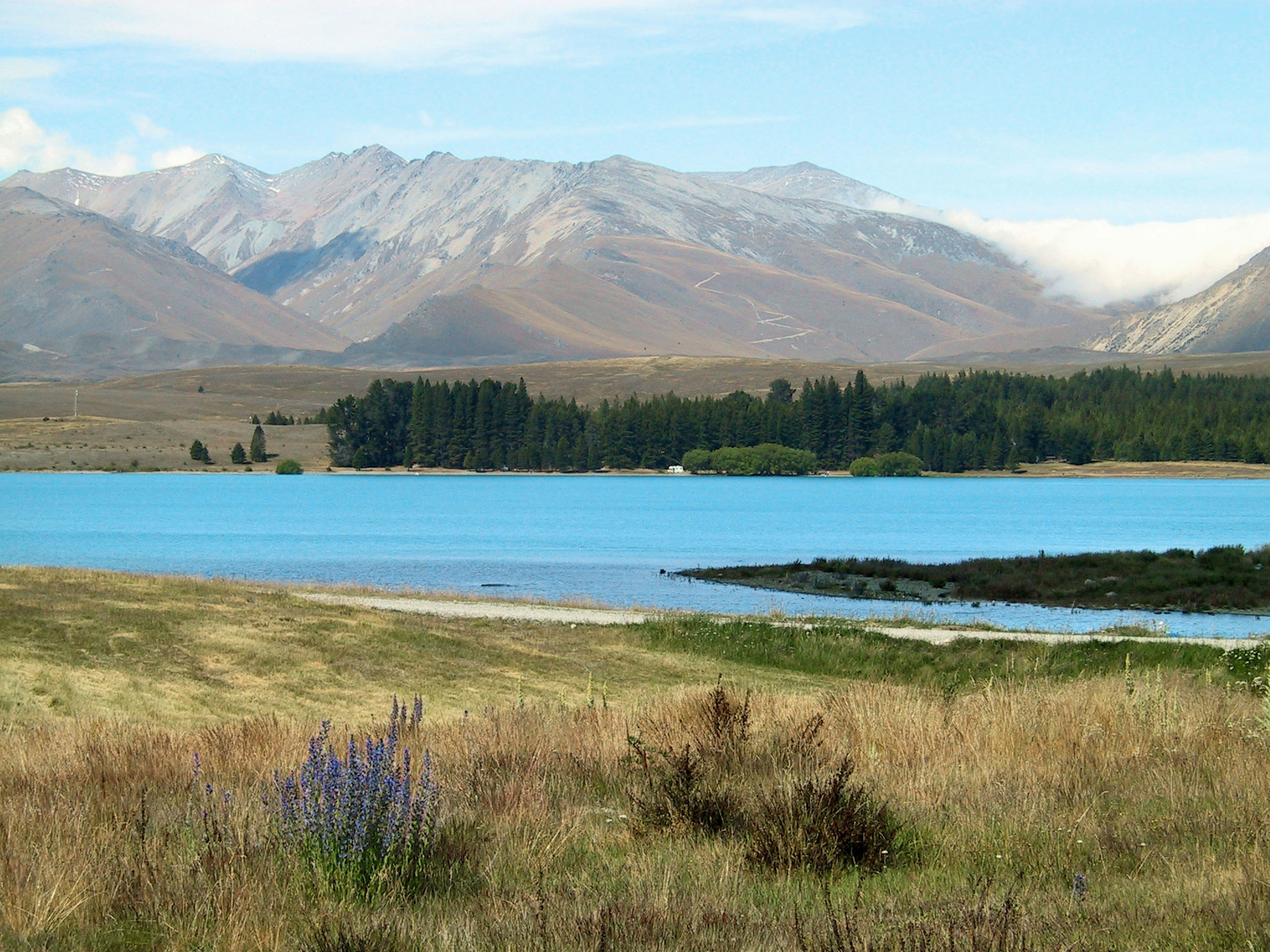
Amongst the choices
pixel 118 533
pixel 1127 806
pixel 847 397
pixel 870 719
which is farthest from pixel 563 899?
pixel 847 397

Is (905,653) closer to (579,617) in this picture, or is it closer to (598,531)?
(579,617)

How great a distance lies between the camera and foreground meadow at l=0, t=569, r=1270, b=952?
22.5 feet

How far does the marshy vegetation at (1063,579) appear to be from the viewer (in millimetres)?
43812

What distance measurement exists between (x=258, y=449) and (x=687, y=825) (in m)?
186

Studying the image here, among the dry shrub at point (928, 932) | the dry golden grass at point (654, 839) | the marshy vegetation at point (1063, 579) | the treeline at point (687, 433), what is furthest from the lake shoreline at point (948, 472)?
the dry shrub at point (928, 932)

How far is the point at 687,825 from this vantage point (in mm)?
9234

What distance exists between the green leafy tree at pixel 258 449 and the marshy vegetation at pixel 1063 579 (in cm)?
14204

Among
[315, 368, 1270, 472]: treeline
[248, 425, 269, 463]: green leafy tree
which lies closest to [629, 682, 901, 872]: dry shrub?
[315, 368, 1270, 472]: treeline

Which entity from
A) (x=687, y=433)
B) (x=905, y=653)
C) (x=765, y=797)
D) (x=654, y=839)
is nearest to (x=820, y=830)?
(x=765, y=797)

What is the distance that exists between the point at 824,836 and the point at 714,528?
269ft

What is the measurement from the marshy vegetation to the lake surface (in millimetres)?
1974

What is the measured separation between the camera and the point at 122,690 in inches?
771

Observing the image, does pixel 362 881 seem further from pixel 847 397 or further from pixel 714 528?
pixel 847 397

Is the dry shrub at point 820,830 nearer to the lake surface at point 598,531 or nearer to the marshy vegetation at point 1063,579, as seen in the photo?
the lake surface at point 598,531
